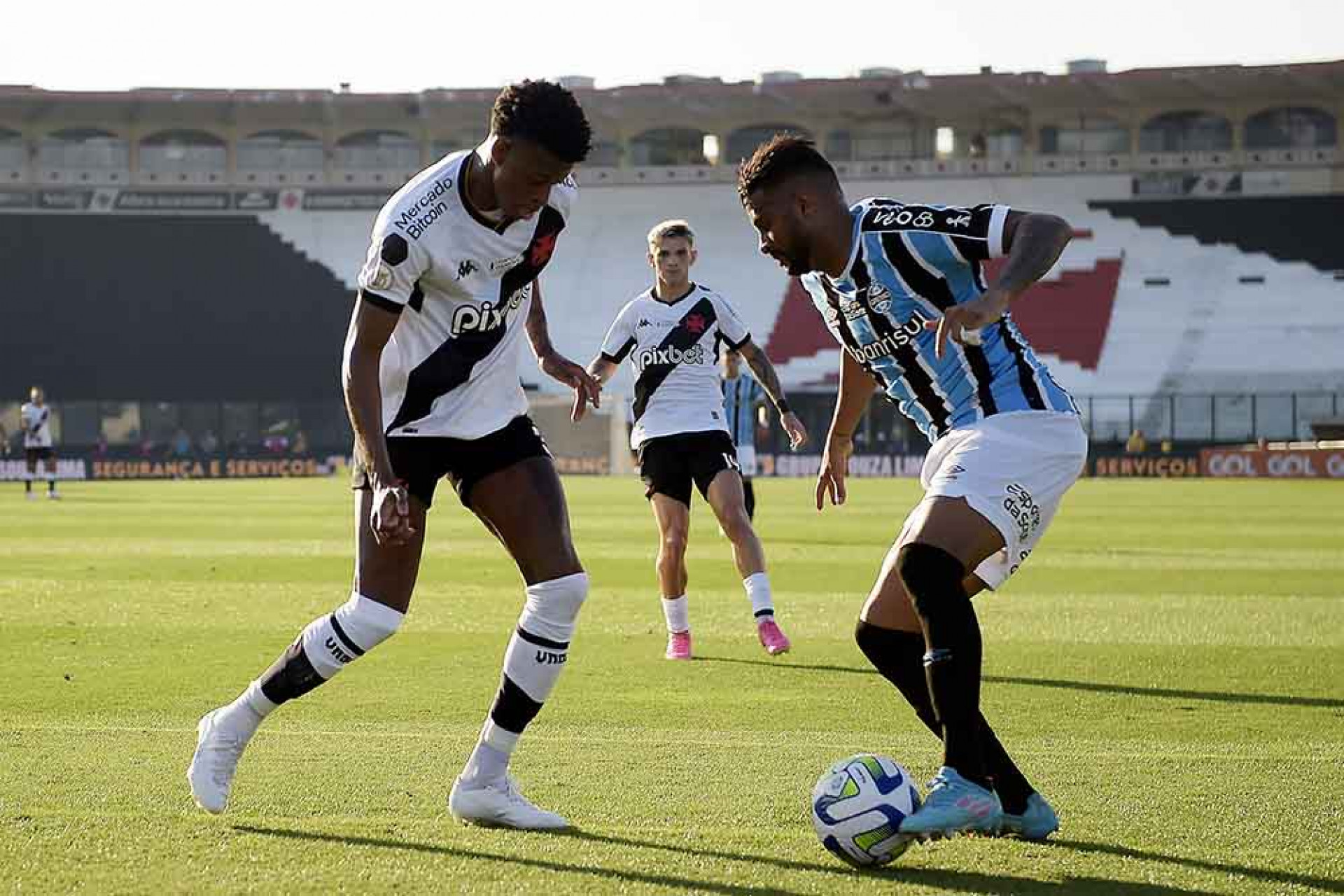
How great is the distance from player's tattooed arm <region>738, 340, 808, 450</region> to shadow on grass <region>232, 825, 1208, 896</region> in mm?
5745

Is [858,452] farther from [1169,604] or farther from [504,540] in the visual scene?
[504,540]

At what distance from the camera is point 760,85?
2403 inches

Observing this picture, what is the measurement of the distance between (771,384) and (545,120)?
6.02m

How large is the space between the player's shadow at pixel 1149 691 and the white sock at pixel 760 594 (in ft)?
2.61

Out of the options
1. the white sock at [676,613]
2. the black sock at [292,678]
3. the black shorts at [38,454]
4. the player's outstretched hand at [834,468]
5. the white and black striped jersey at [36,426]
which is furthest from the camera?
the black shorts at [38,454]

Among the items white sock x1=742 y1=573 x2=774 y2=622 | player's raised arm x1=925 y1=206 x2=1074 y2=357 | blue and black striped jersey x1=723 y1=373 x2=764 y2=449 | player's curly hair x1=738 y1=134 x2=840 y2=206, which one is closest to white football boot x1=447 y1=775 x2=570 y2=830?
player's raised arm x1=925 y1=206 x2=1074 y2=357

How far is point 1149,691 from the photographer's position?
8867 millimetres

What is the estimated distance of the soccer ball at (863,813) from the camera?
481 cm

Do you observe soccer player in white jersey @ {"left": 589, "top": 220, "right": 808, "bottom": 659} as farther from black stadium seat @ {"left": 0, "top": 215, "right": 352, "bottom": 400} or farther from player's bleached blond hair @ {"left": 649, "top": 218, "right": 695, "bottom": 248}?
black stadium seat @ {"left": 0, "top": 215, "right": 352, "bottom": 400}

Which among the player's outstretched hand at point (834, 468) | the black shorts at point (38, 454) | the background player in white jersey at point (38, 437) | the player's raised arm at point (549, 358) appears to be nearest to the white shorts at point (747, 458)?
the player's outstretched hand at point (834, 468)

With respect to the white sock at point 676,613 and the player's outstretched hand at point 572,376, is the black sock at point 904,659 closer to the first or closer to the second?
the player's outstretched hand at point 572,376

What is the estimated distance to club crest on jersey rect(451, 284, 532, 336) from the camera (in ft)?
18.4

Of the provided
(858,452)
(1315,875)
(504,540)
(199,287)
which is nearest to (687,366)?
(504,540)

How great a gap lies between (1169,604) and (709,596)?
3.58 meters
